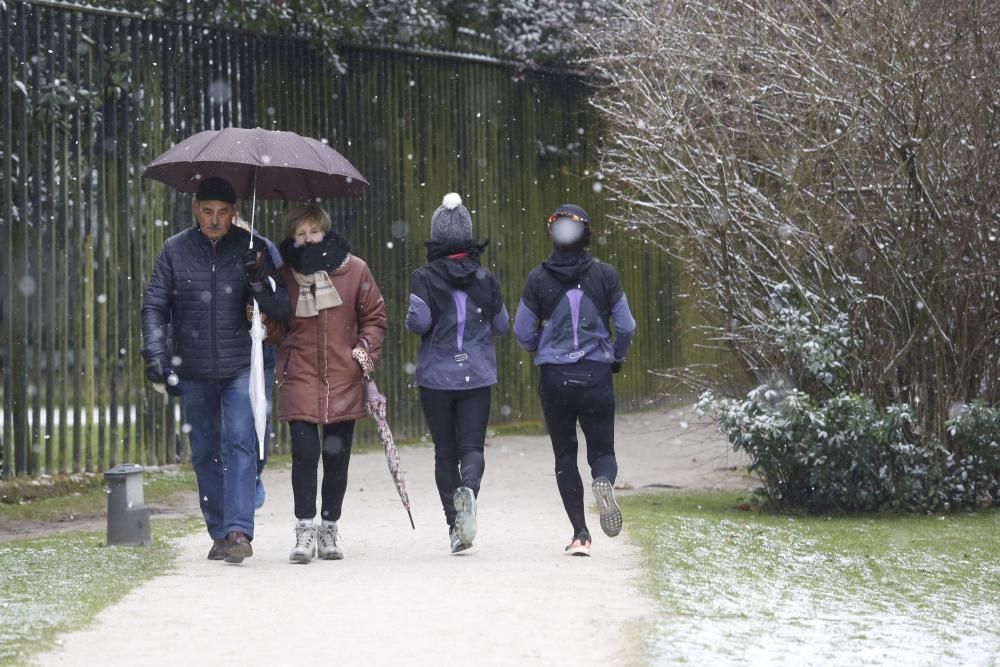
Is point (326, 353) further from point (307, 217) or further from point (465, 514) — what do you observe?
point (465, 514)

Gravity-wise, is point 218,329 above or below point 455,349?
above

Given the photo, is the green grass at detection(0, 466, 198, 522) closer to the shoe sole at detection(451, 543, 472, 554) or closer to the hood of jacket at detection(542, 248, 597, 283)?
the shoe sole at detection(451, 543, 472, 554)

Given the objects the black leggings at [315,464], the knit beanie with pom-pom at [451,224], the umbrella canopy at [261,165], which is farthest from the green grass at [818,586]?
the umbrella canopy at [261,165]

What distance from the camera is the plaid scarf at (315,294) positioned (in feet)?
25.6

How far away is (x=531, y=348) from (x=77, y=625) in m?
3.03

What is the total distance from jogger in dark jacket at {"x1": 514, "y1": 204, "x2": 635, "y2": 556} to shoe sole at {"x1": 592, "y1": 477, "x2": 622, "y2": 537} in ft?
0.40

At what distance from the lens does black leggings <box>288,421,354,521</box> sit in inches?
307

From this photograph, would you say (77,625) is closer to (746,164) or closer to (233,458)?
(233,458)

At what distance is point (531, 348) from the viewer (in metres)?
8.16

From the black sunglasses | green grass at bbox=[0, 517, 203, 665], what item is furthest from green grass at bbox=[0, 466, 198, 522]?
the black sunglasses

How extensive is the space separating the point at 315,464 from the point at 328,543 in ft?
1.36

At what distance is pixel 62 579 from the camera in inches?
283

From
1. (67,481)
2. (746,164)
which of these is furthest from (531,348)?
(67,481)

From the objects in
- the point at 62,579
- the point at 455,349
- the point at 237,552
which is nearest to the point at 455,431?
the point at 455,349
